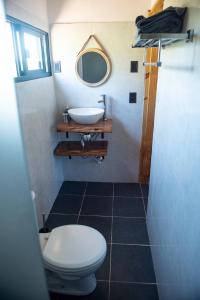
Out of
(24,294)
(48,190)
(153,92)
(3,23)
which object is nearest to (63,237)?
(24,294)

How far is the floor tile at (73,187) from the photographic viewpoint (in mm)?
2717

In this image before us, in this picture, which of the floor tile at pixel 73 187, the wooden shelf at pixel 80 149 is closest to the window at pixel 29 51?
the wooden shelf at pixel 80 149

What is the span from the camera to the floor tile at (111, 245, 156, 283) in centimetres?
165

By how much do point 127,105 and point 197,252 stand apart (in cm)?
195

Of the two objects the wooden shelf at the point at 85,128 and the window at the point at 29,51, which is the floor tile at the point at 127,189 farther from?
the window at the point at 29,51

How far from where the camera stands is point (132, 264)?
175 centimetres

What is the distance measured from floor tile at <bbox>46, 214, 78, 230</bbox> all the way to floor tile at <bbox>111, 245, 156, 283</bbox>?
1.80 ft

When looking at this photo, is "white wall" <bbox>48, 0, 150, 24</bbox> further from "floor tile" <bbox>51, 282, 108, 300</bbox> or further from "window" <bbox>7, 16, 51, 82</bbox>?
"floor tile" <bbox>51, 282, 108, 300</bbox>

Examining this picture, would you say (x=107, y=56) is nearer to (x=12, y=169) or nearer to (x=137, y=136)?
(x=137, y=136)

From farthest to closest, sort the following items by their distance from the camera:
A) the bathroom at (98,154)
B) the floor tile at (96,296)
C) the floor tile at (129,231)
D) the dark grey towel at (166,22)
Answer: the floor tile at (129,231)
the floor tile at (96,296)
the dark grey towel at (166,22)
the bathroom at (98,154)

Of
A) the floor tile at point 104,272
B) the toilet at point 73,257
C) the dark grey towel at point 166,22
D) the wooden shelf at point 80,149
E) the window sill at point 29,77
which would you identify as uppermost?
the dark grey towel at point 166,22

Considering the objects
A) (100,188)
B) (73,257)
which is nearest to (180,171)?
(73,257)

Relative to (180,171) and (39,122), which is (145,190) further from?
(180,171)

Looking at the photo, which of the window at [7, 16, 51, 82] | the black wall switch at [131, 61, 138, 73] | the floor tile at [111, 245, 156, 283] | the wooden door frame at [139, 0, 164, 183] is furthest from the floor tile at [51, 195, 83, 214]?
the black wall switch at [131, 61, 138, 73]
